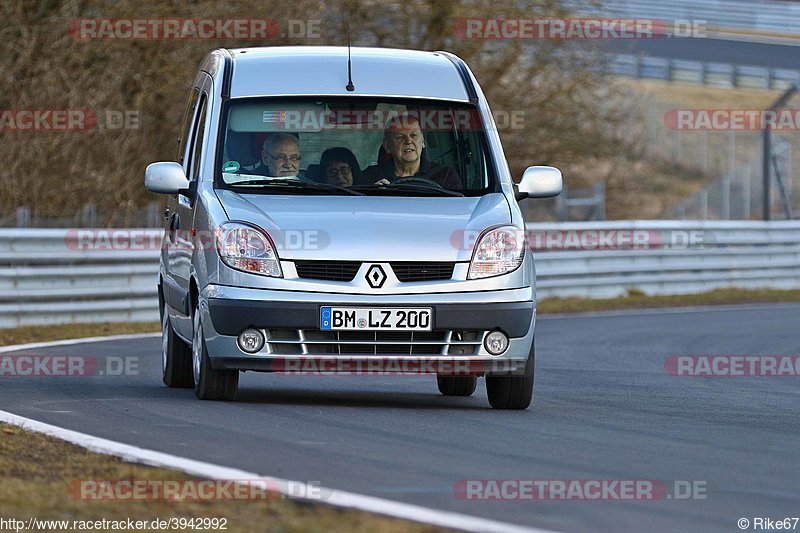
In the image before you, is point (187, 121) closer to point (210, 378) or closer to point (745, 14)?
point (210, 378)

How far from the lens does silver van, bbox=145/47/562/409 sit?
9297mm

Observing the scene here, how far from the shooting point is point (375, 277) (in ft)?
30.5

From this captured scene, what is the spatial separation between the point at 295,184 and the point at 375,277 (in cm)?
95

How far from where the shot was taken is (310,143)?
10125 mm

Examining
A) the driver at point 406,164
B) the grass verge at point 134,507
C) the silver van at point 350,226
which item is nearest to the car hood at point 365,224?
the silver van at point 350,226

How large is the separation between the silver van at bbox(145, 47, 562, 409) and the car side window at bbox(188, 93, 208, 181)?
0.03 metres

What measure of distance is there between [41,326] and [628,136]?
22405 mm

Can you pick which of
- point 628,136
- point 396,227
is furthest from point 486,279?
point 628,136

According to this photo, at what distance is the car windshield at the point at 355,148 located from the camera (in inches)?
393
